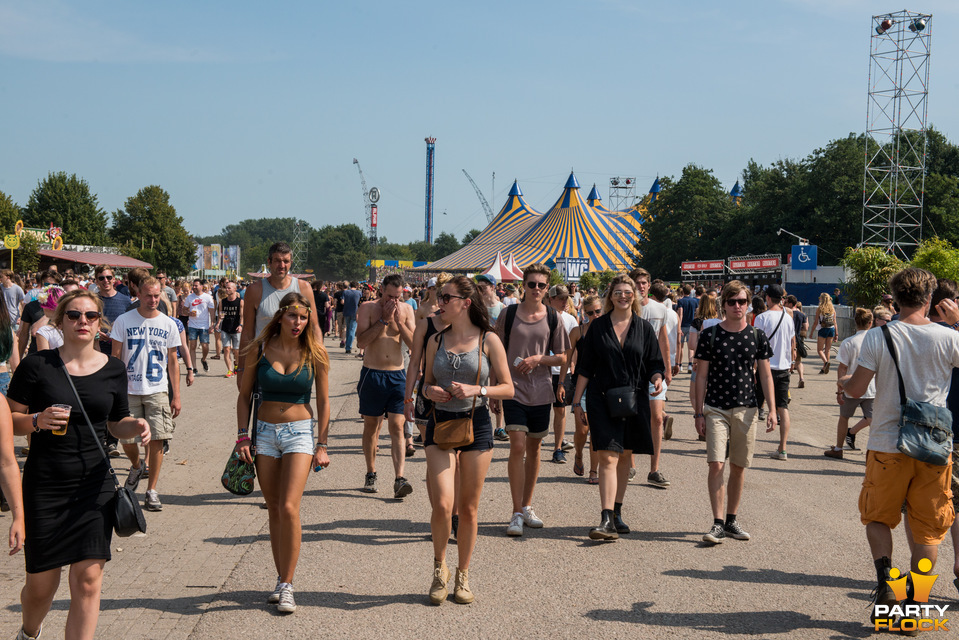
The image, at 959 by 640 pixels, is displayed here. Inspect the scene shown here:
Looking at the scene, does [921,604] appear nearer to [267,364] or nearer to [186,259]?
[267,364]

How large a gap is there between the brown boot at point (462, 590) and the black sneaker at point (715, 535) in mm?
2033

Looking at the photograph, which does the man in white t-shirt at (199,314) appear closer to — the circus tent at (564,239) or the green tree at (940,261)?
the green tree at (940,261)

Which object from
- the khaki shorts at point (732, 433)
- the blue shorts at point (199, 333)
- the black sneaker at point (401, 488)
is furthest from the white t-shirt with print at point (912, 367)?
the blue shorts at point (199, 333)

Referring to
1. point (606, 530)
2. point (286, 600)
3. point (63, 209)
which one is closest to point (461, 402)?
point (286, 600)

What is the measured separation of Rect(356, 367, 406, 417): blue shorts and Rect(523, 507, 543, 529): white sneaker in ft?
5.35

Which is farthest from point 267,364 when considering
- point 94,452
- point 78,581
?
point 78,581

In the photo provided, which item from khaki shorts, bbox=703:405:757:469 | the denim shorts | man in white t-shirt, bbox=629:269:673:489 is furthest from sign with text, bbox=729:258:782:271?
the denim shorts

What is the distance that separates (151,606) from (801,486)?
5956mm

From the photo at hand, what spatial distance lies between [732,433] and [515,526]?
1746mm

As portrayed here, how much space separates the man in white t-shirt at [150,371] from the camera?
700 centimetres

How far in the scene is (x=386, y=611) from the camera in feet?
15.5

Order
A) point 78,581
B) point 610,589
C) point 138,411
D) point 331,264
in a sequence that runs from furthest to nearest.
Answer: point 331,264
point 138,411
point 610,589
point 78,581

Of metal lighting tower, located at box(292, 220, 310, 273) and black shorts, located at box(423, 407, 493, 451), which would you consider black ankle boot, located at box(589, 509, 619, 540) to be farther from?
metal lighting tower, located at box(292, 220, 310, 273)

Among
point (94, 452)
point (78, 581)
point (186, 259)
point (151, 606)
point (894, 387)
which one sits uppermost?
point (186, 259)
